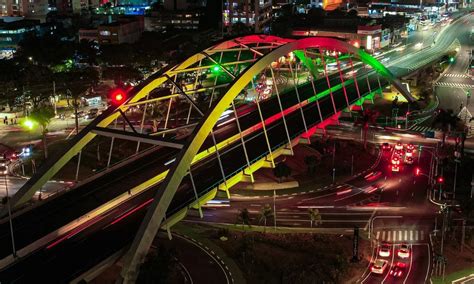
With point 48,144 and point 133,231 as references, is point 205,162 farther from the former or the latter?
point 48,144

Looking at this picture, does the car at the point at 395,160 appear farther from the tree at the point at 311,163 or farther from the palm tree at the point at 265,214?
the palm tree at the point at 265,214

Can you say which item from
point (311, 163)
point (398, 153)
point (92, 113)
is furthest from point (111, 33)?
point (311, 163)

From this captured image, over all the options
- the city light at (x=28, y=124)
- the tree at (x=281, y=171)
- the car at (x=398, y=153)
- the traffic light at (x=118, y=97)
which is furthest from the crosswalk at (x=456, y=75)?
the city light at (x=28, y=124)

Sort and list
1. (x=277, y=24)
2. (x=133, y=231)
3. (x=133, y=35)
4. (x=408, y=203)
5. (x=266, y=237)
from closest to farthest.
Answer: (x=133, y=231) → (x=266, y=237) → (x=408, y=203) → (x=133, y=35) → (x=277, y=24)

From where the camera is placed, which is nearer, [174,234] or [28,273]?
[28,273]

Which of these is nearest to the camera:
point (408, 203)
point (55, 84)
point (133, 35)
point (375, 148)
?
point (408, 203)

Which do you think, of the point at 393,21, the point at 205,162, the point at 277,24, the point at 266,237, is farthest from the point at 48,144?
the point at 393,21
